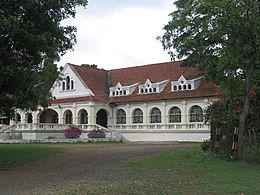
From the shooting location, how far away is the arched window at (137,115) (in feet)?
159

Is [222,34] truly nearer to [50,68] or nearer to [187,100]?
[50,68]

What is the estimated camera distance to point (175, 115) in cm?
4578

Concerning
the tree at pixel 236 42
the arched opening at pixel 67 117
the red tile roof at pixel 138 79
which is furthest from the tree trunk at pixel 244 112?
the arched opening at pixel 67 117

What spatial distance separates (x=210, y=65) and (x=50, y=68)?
859cm

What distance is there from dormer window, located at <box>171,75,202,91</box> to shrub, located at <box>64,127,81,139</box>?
1138 centimetres

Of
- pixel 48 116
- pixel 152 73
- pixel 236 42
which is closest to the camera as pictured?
pixel 236 42

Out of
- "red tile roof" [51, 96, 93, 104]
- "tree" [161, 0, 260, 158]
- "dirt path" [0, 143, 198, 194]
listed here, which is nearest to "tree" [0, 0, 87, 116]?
"dirt path" [0, 143, 198, 194]

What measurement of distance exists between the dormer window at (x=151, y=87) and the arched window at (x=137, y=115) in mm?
2177

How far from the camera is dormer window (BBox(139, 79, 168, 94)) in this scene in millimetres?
47656

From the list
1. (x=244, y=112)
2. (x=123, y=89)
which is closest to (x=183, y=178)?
(x=244, y=112)

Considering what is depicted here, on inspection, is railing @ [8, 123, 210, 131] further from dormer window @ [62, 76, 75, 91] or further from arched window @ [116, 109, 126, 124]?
dormer window @ [62, 76, 75, 91]

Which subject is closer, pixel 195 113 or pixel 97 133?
pixel 195 113

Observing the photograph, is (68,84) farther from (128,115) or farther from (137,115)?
(137,115)

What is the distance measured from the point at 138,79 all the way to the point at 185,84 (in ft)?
26.6
